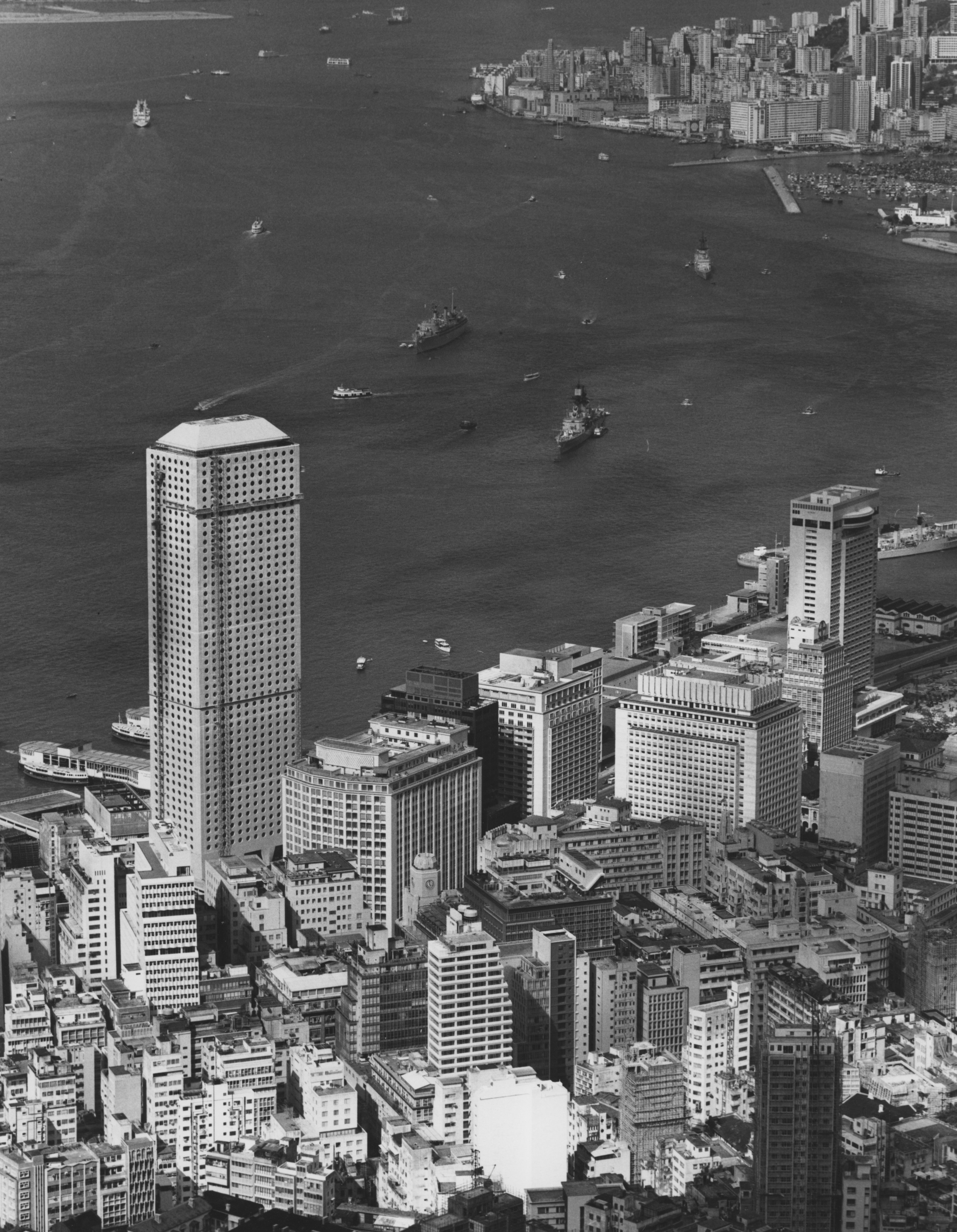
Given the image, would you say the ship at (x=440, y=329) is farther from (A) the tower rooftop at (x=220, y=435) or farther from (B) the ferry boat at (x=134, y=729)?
(A) the tower rooftop at (x=220, y=435)

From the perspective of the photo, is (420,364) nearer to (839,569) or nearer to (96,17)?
(839,569)

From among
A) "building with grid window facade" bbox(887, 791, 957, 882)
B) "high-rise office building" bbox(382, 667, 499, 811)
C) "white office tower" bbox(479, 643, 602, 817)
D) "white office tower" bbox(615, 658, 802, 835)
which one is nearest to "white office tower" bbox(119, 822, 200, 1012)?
"high-rise office building" bbox(382, 667, 499, 811)

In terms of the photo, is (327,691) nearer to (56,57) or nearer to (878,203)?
(878,203)

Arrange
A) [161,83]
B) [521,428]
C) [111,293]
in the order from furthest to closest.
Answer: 1. [161,83]
2. [111,293]
3. [521,428]

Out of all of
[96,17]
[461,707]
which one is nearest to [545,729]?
[461,707]

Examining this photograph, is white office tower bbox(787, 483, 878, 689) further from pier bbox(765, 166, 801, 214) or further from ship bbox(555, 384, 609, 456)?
pier bbox(765, 166, 801, 214)

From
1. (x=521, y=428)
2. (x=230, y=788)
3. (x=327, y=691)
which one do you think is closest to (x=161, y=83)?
(x=521, y=428)
